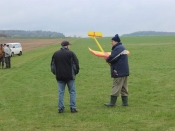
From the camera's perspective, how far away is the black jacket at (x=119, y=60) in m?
8.81

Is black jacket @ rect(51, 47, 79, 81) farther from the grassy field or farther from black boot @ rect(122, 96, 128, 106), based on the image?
black boot @ rect(122, 96, 128, 106)

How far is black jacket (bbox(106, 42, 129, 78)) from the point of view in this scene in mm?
8812

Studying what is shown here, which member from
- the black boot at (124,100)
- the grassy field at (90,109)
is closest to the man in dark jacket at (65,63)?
the grassy field at (90,109)

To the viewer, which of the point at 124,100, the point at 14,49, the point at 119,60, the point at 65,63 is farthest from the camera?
the point at 14,49

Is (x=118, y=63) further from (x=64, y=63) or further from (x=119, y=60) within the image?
(x=64, y=63)

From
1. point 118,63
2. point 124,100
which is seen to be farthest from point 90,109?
point 118,63

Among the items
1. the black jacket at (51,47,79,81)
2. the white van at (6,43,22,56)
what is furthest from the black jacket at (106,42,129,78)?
the white van at (6,43,22,56)

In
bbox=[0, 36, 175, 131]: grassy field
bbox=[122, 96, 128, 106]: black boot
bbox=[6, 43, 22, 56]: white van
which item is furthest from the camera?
bbox=[6, 43, 22, 56]: white van

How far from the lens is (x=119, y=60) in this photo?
8859mm

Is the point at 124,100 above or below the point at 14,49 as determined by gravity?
below

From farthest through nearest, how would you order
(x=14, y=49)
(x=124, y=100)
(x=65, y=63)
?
(x=14, y=49) → (x=124, y=100) → (x=65, y=63)

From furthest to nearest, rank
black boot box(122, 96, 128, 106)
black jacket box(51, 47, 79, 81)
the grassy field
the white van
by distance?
the white van
black boot box(122, 96, 128, 106)
black jacket box(51, 47, 79, 81)
the grassy field

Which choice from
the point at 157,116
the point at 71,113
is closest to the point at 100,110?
the point at 71,113

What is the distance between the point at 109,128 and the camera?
275 inches
